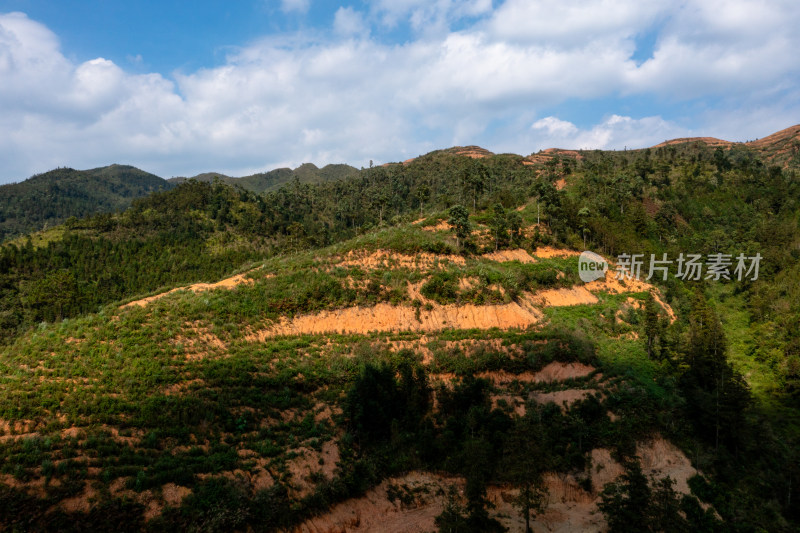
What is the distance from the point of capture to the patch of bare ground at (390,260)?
36.4m

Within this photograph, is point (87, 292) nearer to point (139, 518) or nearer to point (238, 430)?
point (238, 430)

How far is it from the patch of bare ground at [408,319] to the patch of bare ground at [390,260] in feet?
18.1

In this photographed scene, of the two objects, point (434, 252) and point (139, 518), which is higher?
point (434, 252)

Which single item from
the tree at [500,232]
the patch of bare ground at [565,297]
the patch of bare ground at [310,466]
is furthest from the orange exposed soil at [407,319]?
the tree at [500,232]

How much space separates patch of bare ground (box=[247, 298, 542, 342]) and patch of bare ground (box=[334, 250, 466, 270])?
18.1 feet

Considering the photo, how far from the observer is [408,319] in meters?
31.4

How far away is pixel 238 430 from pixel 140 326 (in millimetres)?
11466

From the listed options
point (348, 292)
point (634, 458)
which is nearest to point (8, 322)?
point (348, 292)

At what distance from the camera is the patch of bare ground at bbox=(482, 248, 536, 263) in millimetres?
45000

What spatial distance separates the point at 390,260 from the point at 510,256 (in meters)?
16.8

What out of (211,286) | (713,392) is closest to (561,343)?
(713,392)

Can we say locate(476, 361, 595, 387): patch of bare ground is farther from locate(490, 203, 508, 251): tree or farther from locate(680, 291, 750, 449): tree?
locate(490, 203, 508, 251): tree

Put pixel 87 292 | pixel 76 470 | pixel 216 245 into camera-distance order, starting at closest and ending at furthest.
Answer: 1. pixel 76 470
2. pixel 87 292
3. pixel 216 245

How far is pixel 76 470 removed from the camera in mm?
12625
